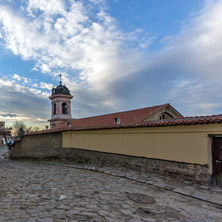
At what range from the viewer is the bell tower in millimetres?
30625

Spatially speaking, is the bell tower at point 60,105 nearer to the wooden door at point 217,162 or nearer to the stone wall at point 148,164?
the stone wall at point 148,164

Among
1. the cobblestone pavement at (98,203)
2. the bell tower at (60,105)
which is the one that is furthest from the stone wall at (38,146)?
the bell tower at (60,105)

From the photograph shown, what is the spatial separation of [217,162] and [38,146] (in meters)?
15.4

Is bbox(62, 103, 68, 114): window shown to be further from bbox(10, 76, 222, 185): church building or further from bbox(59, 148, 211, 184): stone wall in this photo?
bbox(59, 148, 211, 184): stone wall

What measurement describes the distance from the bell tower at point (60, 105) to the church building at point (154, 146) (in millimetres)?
15023

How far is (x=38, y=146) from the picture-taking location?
16828 millimetres

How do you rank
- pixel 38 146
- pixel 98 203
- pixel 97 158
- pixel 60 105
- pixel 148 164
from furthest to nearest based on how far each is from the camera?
pixel 60 105, pixel 38 146, pixel 97 158, pixel 148 164, pixel 98 203

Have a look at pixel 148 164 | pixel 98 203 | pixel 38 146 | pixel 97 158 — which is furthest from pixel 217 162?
pixel 38 146

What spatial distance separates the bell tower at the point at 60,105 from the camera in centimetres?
3062

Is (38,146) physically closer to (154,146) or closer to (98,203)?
(154,146)

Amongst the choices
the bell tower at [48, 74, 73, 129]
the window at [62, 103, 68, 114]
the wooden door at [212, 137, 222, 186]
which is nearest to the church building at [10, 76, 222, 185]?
the wooden door at [212, 137, 222, 186]

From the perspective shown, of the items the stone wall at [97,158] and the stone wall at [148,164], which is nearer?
the stone wall at [148,164]

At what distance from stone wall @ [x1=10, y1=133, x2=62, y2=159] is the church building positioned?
0.09 metres

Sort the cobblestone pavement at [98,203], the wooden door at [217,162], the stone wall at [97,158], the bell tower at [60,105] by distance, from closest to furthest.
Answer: the cobblestone pavement at [98,203]
the wooden door at [217,162]
the stone wall at [97,158]
the bell tower at [60,105]
